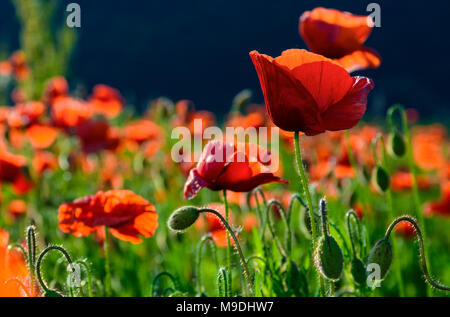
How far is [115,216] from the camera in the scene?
1.28 meters

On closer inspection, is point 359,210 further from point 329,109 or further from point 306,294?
point 329,109

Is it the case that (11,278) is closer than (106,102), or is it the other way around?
(11,278)

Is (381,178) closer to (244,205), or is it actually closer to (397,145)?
(397,145)

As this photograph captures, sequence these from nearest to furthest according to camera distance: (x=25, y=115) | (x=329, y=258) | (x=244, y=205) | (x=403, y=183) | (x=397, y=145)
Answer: (x=329, y=258)
(x=397, y=145)
(x=244, y=205)
(x=25, y=115)
(x=403, y=183)

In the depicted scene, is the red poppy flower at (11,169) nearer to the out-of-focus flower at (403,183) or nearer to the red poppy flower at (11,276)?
the red poppy flower at (11,276)

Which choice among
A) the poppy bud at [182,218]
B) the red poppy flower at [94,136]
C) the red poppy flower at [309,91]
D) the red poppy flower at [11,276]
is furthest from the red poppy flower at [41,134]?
the red poppy flower at [309,91]

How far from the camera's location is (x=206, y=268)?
6.86ft

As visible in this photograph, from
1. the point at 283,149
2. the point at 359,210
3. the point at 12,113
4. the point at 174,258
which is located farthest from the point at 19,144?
the point at 359,210

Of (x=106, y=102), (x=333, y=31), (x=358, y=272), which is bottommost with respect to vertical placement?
(x=358, y=272)

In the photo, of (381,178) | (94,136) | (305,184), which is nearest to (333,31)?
(381,178)

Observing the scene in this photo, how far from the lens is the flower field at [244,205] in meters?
1.02

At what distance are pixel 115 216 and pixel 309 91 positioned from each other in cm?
53
